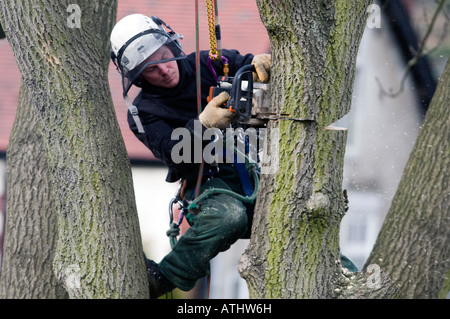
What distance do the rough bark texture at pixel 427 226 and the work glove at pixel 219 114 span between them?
1.19 metres

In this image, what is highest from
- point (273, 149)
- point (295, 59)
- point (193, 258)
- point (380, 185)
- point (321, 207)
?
point (295, 59)

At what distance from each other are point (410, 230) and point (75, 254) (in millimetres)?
1727

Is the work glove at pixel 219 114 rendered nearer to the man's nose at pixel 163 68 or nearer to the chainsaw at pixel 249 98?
the chainsaw at pixel 249 98

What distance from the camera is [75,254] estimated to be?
106 inches

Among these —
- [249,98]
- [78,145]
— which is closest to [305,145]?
[249,98]

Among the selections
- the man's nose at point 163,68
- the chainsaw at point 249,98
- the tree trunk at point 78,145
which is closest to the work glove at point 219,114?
the chainsaw at point 249,98

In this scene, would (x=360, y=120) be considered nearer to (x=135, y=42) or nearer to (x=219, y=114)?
(x=135, y=42)

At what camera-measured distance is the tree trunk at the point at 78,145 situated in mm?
2600

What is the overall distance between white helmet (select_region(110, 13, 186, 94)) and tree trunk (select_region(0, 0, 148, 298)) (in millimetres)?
294

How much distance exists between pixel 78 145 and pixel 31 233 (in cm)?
97

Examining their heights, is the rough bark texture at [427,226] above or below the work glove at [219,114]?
below
